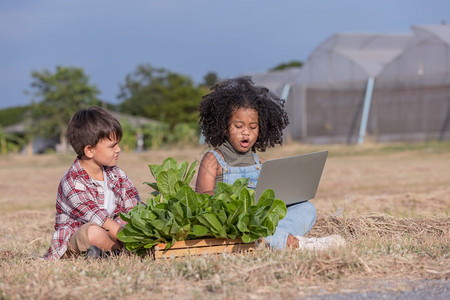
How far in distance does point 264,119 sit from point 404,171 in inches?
291

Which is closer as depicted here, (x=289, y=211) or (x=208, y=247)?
(x=208, y=247)

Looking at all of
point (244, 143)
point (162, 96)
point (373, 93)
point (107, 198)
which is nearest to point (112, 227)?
point (107, 198)

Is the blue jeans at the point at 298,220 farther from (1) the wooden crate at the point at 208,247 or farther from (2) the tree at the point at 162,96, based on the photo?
(2) the tree at the point at 162,96

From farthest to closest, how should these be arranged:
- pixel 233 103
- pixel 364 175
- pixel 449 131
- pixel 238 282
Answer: pixel 449 131 < pixel 364 175 < pixel 233 103 < pixel 238 282

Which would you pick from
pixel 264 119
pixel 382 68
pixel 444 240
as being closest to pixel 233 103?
pixel 264 119

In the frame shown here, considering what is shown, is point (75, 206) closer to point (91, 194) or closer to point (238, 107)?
point (91, 194)

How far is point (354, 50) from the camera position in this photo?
2384 centimetres

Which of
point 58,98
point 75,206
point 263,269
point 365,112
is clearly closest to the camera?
point 263,269

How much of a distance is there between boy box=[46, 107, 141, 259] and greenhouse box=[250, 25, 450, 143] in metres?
15.4

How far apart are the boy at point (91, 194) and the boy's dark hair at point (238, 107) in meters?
0.81

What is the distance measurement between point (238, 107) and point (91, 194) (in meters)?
1.25

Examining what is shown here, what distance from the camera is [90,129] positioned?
3912 millimetres

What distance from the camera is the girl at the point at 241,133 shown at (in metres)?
4.14

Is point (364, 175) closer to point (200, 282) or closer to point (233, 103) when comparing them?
point (233, 103)
